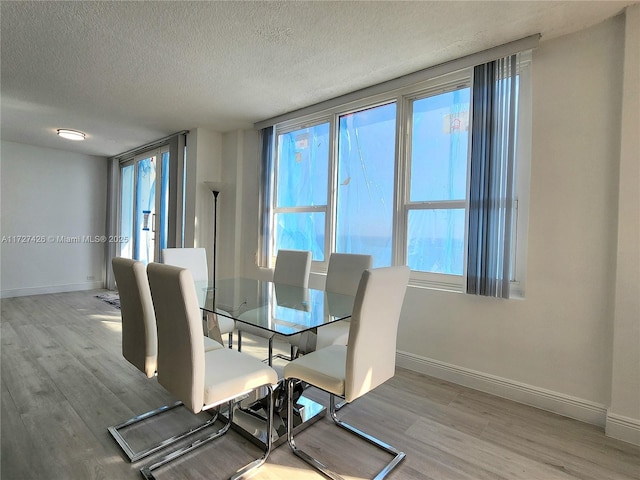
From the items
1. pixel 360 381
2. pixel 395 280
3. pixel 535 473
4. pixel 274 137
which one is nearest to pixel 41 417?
pixel 360 381

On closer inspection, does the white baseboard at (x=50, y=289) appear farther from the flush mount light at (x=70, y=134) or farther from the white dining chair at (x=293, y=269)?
the white dining chair at (x=293, y=269)

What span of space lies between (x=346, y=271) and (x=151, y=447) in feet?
5.74

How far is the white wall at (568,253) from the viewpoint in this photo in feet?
6.81

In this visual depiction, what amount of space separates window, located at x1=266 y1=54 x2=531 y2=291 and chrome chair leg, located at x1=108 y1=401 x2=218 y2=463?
1.99 meters

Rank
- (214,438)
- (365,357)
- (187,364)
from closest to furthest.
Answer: (187,364), (365,357), (214,438)

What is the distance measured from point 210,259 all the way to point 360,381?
3.65 m

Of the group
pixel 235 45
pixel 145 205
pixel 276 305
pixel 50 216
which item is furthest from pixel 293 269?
pixel 50 216

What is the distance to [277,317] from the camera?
1.95m

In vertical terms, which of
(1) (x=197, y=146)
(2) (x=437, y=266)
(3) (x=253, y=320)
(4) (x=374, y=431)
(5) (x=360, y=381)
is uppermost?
(1) (x=197, y=146)

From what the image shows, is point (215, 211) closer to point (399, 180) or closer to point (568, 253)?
point (399, 180)

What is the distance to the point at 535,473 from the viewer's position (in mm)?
1644

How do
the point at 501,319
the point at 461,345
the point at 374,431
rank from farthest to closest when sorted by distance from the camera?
the point at 461,345 < the point at 501,319 < the point at 374,431

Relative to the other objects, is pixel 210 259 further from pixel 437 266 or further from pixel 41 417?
pixel 437 266

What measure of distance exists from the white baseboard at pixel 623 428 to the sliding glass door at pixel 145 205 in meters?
5.35
